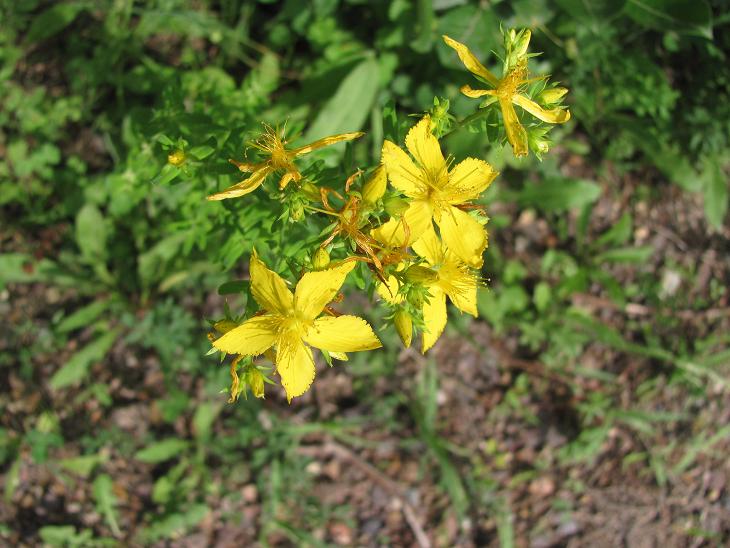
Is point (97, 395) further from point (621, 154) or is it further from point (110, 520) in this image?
point (621, 154)

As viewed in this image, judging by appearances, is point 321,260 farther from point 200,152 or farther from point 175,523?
point 175,523

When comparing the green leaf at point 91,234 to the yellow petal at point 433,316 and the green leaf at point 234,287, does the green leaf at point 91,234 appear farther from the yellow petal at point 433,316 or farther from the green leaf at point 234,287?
the yellow petal at point 433,316

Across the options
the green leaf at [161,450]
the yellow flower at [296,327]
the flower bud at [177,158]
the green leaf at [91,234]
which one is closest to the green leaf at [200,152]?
the flower bud at [177,158]

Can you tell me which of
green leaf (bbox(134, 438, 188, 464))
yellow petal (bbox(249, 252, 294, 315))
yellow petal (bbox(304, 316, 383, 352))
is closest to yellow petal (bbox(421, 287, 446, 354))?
yellow petal (bbox(304, 316, 383, 352))

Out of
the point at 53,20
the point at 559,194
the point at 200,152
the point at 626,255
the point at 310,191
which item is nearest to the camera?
the point at 310,191

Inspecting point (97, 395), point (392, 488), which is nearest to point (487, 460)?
point (392, 488)

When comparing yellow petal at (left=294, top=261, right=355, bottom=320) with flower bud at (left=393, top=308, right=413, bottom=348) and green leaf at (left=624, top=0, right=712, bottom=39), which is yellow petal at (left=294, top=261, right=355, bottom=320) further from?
green leaf at (left=624, top=0, right=712, bottom=39)

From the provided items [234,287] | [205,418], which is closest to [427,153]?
[234,287]
